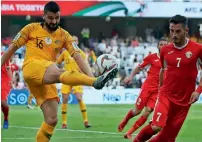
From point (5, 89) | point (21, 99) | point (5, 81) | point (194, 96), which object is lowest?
point (21, 99)

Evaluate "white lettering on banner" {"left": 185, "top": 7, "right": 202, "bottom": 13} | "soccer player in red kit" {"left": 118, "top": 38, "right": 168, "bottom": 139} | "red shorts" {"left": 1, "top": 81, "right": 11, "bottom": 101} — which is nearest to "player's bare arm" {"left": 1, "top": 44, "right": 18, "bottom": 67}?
"soccer player in red kit" {"left": 118, "top": 38, "right": 168, "bottom": 139}

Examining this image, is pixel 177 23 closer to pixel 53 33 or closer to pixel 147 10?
pixel 53 33

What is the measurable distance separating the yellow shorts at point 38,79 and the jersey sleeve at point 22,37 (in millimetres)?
322

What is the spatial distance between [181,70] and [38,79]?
227 centimetres

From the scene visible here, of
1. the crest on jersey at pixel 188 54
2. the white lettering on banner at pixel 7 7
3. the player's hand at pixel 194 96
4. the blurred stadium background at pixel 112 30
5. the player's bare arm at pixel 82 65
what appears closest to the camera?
the player's hand at pixel 194 96

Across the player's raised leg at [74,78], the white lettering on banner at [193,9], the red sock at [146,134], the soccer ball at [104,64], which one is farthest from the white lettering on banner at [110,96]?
the soccer ball at [104,64]

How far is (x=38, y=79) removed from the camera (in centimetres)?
1075

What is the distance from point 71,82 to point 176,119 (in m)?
1.95

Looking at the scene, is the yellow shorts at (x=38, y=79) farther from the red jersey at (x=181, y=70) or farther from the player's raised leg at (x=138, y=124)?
the player's raised leg at (x=138, y=124)

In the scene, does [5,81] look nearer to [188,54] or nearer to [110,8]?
[188,54]

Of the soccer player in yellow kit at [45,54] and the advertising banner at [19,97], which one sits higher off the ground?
the soccer player in yellow kit at [45,54]

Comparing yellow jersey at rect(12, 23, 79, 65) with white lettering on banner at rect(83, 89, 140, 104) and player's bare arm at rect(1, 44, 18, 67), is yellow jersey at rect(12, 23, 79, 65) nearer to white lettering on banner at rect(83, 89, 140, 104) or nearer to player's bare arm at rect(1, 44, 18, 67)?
player's bare arm at rect(1, 44, 18, 67)

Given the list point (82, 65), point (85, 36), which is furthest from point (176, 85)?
point (85, 36)

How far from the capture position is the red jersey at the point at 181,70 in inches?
427
